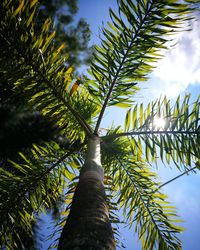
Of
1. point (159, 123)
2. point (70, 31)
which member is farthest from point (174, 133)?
point (70, 31)

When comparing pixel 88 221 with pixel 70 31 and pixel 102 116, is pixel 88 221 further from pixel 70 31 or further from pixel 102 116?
pixel 70 31

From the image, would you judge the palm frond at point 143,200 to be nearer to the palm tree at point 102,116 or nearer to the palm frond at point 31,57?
the palm tree at point 102,116

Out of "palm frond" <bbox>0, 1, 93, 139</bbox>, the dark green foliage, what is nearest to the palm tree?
"palm frond" <bbox>0, 1, 93, 139</bbox>

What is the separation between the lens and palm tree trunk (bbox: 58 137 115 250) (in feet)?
5.23

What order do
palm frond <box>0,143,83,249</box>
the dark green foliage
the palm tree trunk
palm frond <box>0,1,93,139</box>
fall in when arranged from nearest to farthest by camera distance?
the palm tree trunk < palm frond <box>0,1,93,139</box> < palm frond <box>0,143,83,249</box> < the dark green foliage

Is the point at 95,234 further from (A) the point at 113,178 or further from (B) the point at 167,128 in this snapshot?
(A) the point at 113,178

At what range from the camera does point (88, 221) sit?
5.96 ft

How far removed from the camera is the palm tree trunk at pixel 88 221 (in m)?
1.59

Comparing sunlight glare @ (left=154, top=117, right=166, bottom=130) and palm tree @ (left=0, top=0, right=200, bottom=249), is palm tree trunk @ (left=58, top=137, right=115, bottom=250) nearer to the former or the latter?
palm tree @ (left=0, top=0, right=200, bottom=249)

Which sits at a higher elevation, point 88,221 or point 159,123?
point 159,123

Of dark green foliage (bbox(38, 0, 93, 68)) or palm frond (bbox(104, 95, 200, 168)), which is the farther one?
dark green foliage (bbox(38, 0, 93, 68))

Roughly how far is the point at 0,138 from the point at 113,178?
214 centimetres

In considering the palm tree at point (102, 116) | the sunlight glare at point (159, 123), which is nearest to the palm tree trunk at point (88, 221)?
the palm tree at point (102, 116)

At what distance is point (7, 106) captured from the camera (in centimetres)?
407
